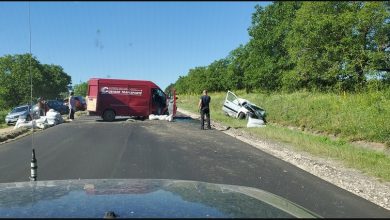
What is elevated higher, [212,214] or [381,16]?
[381,16]

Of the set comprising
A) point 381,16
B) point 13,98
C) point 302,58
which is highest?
point 381,16

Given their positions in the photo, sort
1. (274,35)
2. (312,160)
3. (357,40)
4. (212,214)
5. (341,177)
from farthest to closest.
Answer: (274,35) < (357,40) < (312,160) < (341,177) < (212,214)

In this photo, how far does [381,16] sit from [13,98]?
73.7 metres

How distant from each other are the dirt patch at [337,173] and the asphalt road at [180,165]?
356 mm

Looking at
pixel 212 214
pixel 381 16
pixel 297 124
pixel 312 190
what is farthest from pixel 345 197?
pixel 381 16

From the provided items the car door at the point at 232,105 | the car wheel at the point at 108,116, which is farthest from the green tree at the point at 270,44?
the car wheel at the point at 108,116

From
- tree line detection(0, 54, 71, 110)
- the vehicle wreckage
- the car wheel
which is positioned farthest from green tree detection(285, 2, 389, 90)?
tree line detection(0, 54, 71, 110)

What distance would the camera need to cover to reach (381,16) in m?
33.3

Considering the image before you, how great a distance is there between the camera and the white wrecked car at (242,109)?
33.8 m

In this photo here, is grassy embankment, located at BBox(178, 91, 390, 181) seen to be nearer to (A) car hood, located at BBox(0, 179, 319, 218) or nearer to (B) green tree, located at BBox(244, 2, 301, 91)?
(A) car hood, located at BBox(0, 179, 319, 218)

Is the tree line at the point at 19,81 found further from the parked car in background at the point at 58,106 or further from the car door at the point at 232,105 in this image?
the car door at the point at 232,105

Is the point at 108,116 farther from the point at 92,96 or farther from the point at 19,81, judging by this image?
the point at 19,81

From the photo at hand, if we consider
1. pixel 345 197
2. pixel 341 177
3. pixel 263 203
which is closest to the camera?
pixel 263 203

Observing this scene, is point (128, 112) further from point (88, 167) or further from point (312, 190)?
point (312, 190)
